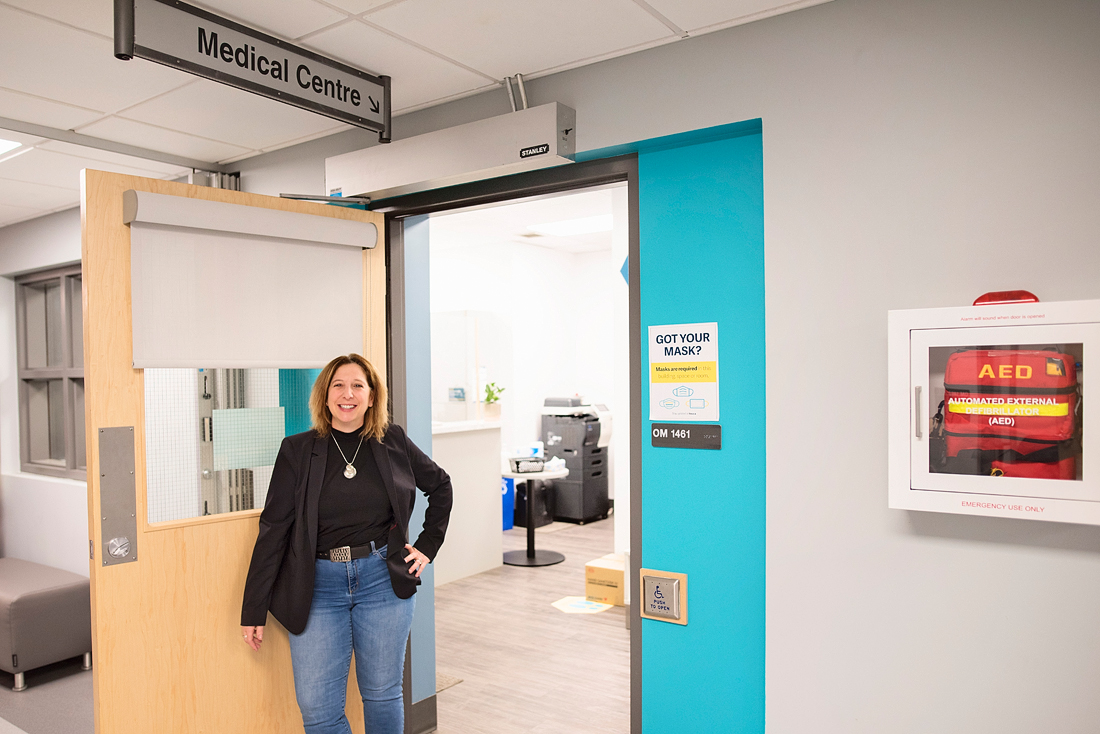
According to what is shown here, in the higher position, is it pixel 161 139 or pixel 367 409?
pixel 161 139

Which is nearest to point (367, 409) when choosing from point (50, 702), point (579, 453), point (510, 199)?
point (510, 199)

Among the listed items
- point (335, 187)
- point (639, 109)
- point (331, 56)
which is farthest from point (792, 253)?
point (335, 187)

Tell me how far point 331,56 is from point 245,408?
1.23 m

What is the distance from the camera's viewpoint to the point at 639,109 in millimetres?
2289

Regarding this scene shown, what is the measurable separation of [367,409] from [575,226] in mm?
4614

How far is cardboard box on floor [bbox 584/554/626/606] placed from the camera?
15.5 feet

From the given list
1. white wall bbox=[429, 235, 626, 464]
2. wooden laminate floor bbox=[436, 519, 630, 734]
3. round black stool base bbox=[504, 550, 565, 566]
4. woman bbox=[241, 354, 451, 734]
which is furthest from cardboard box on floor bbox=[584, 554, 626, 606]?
woman bbox=[241, 354, 451, 734]

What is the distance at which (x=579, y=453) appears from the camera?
7121mm

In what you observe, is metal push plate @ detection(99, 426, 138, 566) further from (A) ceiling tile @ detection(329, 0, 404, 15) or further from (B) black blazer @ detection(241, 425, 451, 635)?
(A) ceiling tile @ detection(329, 0, 404, 15)

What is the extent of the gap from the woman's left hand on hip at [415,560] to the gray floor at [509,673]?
111 centimetres

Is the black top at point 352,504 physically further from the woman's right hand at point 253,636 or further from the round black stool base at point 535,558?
the round black stool base at point 535,558

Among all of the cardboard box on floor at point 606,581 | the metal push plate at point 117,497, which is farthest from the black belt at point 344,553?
the cardboard box on floor at point 606,581

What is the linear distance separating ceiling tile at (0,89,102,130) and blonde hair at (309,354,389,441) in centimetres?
144

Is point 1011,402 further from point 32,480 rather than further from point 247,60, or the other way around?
point 32,480
